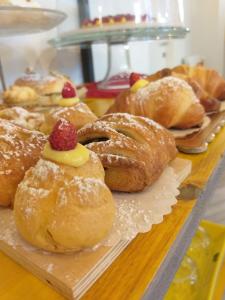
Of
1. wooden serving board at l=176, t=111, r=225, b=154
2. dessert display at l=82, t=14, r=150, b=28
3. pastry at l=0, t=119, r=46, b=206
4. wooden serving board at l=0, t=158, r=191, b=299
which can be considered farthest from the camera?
dessert display at l=82, t=14, r=150, b=28

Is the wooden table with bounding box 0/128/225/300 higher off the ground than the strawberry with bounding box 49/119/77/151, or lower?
lower

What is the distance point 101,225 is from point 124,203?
0.09m

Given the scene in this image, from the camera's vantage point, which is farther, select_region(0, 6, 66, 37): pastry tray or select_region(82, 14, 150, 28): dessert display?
select_region(82, 14, 150, 28): dessert display

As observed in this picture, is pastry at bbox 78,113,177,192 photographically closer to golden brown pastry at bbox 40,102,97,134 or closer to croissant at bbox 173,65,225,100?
golden brown pastry at bbox 40,102,97,134

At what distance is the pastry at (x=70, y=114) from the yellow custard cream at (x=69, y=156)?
0.78 ft

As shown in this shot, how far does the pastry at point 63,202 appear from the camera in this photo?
0.93ft

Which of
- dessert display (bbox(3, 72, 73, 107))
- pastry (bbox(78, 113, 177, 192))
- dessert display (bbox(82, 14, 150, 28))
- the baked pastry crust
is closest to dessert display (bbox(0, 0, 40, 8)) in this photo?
dessert display (bbox(3, 72, 73, 107))

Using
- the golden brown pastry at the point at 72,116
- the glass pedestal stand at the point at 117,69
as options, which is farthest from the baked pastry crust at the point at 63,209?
the glass pedestal stand at the point at 117,69

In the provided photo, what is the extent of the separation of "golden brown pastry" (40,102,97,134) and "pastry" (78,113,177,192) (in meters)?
0.12

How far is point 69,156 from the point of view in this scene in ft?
1.01

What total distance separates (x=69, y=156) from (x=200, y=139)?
0.36 meters

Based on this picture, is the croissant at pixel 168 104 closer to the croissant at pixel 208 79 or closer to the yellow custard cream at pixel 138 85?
the yellow custard cream at pixel 138 85

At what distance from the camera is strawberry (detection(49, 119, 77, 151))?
301mm

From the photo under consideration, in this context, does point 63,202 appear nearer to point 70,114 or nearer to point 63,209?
point 63,209
